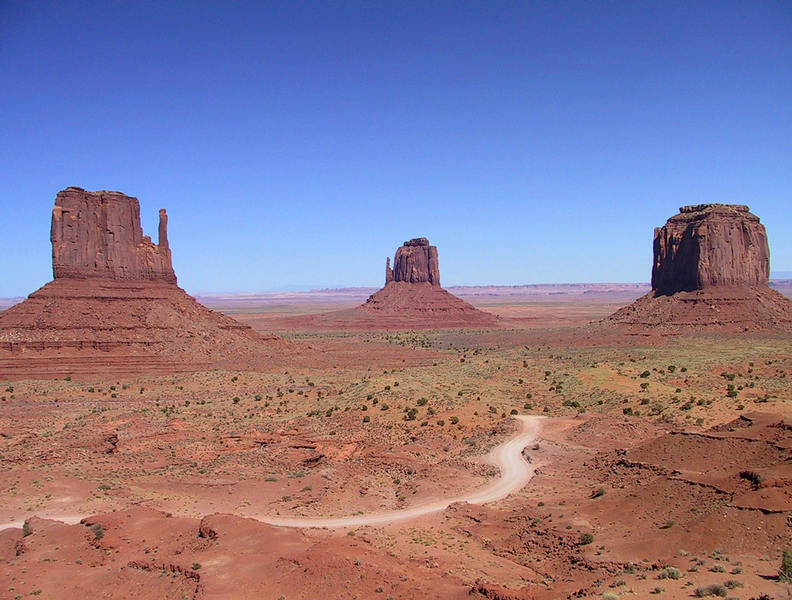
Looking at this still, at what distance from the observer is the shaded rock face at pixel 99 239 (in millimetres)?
59562

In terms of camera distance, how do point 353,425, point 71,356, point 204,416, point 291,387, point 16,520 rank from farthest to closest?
point 71,356 → point 291,387 → point 204,416 → point 353,425 → point 16,520

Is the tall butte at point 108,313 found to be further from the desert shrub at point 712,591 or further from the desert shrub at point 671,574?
the desert shrub at point 712,591

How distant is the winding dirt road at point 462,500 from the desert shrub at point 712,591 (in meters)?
9.74

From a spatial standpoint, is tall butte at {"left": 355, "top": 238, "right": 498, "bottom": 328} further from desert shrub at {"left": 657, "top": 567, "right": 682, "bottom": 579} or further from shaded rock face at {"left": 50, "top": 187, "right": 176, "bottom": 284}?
desert shrub at {"left": 657, "top": 567, "right": 682, "bottom": 579}

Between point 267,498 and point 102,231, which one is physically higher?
point 102,231

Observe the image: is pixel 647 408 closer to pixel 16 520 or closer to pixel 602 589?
pixel 602 589

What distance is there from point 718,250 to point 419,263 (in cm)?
7901

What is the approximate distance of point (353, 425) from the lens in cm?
3331

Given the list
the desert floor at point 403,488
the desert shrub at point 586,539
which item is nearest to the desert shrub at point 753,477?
the desert floor at point 403,488

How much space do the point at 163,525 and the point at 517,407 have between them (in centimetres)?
2449

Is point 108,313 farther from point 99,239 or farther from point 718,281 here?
point 718,281

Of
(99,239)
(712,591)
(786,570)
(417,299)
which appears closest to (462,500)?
(712,591)

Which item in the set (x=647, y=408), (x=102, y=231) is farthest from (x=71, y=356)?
(x=647, y=408)

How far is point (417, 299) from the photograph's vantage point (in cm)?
14250
